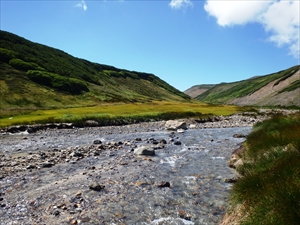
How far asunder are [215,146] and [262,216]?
1647cm

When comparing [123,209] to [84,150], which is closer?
[123,209]

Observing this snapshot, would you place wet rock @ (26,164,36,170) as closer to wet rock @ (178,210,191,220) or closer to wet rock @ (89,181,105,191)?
wet rock @ (89,181,105,191)

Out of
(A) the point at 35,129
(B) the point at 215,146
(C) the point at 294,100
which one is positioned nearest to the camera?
(B) the point at 215,146

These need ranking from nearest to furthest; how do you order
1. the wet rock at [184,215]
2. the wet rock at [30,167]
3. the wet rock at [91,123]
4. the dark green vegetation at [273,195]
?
the dark green vegetation at [273,195] < the wet rock at [184,215] < the wet rock at [30,167] < the wet rock at [91,123]

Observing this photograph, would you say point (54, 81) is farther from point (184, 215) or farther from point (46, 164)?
point (184, 215)

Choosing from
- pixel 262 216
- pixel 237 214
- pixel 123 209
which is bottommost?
pixel 123 209

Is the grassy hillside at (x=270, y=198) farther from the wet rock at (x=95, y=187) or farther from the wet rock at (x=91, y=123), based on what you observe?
A: the wet rock at (x=91, y=123)

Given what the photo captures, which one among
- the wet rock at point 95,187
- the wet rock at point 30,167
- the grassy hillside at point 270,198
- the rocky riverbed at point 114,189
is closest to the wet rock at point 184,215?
the rocky riverbed at point 114,189

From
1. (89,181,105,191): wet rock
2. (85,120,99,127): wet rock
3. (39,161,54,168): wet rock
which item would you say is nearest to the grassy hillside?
(89,181,105,191): wet rock

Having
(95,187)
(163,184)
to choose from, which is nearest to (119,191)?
(95,187)

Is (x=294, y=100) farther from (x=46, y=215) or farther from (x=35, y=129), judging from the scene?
(x=46, y=215)

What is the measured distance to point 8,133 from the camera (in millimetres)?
33875

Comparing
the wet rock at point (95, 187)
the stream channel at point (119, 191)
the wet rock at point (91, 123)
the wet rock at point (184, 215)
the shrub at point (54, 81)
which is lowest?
the wet rock at point (184, 215)

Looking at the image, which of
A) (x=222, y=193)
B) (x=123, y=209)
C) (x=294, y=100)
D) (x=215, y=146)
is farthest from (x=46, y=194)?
(x=294, y=100)
